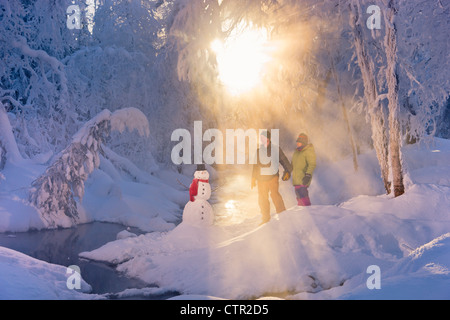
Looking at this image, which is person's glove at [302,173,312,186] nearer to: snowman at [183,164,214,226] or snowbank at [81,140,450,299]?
snowbank at [81,140,450,299]

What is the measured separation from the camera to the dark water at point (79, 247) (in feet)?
19.8

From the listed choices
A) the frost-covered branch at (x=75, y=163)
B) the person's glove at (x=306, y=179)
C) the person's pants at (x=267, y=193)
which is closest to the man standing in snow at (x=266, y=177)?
the person's pants at (x=267, y=193)

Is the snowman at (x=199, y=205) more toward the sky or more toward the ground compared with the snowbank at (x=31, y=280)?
more toward the sky

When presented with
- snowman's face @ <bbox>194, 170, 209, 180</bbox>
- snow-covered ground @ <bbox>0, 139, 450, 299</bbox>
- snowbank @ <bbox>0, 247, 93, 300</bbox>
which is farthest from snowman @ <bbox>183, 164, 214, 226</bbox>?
snowbank @ <bbox>0, 247, 93, 300</bbox>

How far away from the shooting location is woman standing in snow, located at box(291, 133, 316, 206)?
7.98 m

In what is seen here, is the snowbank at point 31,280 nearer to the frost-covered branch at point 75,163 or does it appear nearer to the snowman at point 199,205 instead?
the snowman at point 199,205

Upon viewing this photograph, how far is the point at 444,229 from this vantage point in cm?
573

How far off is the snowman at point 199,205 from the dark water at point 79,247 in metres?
1.84

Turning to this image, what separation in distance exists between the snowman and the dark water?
1838 mm

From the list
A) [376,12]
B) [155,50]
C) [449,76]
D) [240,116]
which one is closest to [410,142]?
[449,76]

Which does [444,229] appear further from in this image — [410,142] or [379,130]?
[410,142]

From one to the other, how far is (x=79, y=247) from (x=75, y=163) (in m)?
2.94

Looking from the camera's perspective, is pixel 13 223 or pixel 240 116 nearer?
pixel 13 223
